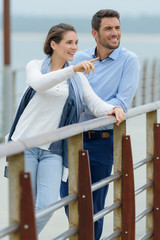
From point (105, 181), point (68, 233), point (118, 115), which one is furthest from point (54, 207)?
point (118, 115)

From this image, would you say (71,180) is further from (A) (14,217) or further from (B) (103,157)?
(B) (103,157)

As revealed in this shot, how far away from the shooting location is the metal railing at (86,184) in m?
2.27

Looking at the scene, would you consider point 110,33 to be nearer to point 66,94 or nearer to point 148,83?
point 66,94

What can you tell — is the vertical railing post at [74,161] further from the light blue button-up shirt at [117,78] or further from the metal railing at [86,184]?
the light blue button-up shirt at [117,78]

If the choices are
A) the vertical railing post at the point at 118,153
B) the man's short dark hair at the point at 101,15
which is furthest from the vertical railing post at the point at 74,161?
the man's short dark hair at the point at 101,15

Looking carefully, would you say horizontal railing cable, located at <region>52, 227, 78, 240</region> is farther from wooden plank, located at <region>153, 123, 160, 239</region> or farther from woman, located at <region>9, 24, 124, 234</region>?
wooden plank, located at <region>153, 123, 160, 239</region>

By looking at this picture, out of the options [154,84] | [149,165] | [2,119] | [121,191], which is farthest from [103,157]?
[154,84]

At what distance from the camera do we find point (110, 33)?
12.5 ft

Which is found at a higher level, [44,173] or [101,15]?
[101,15]

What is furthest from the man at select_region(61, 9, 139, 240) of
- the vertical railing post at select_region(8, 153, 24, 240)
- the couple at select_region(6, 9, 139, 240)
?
the vertical railing post at select_region(8, 153, 24, 240)

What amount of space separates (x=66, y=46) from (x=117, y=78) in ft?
1.48

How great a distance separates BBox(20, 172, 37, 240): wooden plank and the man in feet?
4.85

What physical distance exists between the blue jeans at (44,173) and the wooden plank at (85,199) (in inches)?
19.5

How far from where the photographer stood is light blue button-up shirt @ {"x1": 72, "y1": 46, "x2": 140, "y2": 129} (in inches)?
147
